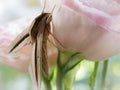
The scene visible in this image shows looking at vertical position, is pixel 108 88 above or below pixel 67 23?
below

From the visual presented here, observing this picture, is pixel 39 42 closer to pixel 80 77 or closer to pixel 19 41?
pixel 19 41

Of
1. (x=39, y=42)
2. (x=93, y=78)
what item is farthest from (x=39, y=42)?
(x=93, y=78)

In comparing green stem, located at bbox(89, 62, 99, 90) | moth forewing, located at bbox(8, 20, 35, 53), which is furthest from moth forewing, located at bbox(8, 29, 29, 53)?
green stem, located at bbox(89, 62, 99, 90)

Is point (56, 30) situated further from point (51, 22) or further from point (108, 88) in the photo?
point (108, 88)

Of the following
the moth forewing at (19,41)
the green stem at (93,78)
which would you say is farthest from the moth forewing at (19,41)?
the green stem at (93,78)

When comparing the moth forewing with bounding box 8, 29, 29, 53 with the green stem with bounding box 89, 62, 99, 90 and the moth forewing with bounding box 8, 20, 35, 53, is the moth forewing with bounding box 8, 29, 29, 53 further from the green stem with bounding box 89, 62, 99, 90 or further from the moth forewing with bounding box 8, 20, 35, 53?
the green stem with bounding box 89, 62, 99, 90

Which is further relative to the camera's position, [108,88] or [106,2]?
[108,88]

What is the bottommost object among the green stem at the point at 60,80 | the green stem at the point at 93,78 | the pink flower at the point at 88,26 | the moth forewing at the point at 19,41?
the green stem at the point at 93,78

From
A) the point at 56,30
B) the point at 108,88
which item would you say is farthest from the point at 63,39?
the point at 108,88

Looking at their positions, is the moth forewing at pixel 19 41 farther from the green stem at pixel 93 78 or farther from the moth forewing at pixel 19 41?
the green stem at pixel 93 78
